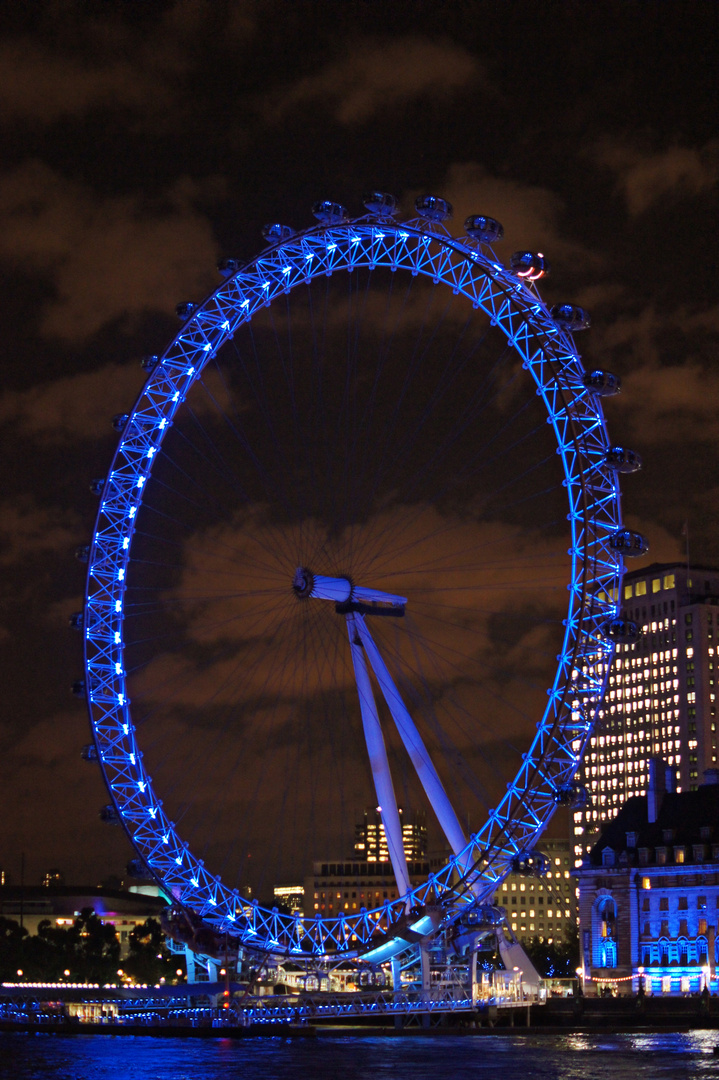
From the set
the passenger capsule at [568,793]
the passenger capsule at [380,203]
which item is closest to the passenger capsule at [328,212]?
the passenger capsule at [380,203]

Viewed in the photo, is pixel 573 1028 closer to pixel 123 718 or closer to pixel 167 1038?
pixel 167 1038

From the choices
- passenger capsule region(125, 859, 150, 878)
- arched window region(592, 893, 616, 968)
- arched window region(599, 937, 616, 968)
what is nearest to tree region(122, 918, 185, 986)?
arched window region(592, 893, 616, 968)

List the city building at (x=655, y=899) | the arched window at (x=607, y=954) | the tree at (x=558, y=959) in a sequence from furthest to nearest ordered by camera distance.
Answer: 1. the tree at (x=558, y=959)
2. the arched window at (x=607, y=954)
3. the city building at (x=655, y=899)

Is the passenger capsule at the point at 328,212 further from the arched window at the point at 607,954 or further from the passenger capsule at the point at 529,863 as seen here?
the arched window at the point at 607,954

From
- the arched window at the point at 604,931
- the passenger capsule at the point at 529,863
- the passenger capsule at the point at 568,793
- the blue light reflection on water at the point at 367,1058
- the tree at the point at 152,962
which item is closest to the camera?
the blue light reflection on water at the point at 367,1058

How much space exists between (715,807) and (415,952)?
122ft

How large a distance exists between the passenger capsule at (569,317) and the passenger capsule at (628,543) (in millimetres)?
9424

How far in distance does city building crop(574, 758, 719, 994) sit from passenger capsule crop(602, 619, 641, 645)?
3841cm

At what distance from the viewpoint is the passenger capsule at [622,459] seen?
69000 millimetres

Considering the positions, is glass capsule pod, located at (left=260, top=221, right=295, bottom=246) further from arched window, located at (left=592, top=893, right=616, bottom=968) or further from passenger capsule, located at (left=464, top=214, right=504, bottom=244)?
arched window, located at (left=592, top=893, right=616, bottom=968)

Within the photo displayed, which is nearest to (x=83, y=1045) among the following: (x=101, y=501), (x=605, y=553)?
(x=101, y=501)

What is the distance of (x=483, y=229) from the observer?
228 ft

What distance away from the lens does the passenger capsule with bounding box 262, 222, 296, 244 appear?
74.1 m

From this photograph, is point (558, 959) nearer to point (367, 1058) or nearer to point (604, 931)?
point (604, 931)
